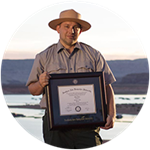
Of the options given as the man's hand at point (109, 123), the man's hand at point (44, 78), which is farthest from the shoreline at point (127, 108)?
the man's hand at point (44, 78)

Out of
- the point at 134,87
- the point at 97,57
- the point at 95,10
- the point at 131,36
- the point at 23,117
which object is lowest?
the point at 23,117

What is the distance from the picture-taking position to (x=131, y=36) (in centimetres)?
620

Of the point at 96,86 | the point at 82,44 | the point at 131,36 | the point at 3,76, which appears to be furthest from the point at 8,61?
the point at 131,36

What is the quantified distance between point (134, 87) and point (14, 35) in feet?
7.56

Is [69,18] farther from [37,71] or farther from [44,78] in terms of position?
[44,78]

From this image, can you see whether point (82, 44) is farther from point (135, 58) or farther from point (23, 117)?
point (23, 117)

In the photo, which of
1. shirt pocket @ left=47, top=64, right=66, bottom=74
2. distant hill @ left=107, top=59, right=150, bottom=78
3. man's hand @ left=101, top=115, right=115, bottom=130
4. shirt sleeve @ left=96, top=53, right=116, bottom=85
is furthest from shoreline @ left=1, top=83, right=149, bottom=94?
shirt pocket @ left=47, top=64, right=66, bottom=74

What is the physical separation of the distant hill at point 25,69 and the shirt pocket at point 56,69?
0.80 meters

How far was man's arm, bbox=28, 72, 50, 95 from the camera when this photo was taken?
5048mm

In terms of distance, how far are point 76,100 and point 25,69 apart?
4.51ft

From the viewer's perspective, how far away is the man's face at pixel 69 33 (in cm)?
538

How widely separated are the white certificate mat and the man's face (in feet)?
2.48

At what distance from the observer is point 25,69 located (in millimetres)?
6098

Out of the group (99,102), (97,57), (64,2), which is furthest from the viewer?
(64,2)
